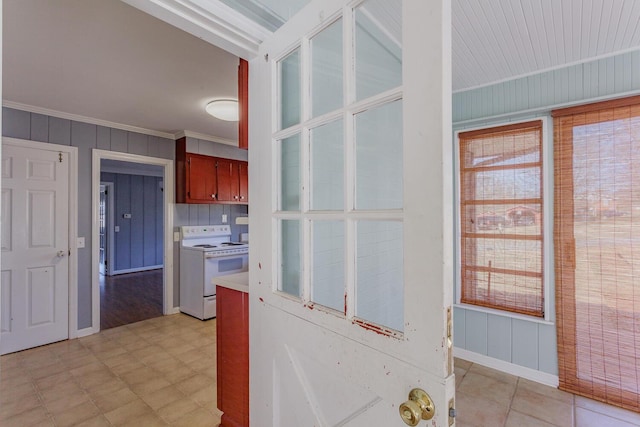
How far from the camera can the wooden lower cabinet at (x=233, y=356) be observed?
5.68 feet

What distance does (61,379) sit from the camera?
2.50 m

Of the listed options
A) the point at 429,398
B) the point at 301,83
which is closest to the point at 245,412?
the point at 429,398

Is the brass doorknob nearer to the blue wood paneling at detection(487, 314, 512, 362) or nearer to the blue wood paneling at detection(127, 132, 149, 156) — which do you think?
the blue wood paneling at detection(487, 314, 512, 362)

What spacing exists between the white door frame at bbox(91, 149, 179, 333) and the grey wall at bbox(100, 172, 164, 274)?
292 cm

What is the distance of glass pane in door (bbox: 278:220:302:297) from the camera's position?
122 centimetres

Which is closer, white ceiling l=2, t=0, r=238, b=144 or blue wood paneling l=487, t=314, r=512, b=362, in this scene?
white ceiling l=2, t=0, r=238, b=144

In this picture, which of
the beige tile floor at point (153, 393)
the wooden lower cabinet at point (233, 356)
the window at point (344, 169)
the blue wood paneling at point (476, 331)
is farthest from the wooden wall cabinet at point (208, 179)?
the window at point (344, 169)

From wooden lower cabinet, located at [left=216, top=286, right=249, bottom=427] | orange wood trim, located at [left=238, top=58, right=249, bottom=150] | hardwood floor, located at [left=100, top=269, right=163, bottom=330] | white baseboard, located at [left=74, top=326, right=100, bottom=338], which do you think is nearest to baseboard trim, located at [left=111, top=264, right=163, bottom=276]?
hardwood floor, located at [left=100, top=269, right=163, bottom=330]

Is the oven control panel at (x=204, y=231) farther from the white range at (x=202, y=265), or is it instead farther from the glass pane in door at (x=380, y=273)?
the glass pane in door at (x=380, y=273)

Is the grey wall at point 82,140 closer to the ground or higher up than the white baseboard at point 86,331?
higher up

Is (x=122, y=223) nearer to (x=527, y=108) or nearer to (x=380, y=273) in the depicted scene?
(x=380, y=273)

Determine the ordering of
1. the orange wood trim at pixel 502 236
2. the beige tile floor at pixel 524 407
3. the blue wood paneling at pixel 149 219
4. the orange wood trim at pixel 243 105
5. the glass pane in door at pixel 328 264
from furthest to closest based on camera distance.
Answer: the blue wood paneling at pixel 149 219 < the orange wood trim at pixel 502 236 < the beige tile floor at pixel 524 407 < the orange wood trim at pixel 243 105 < the glass pane in door at pixel 328 264

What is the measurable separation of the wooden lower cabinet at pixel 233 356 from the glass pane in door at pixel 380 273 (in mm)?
861

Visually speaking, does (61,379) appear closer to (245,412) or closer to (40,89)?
(245,412)
